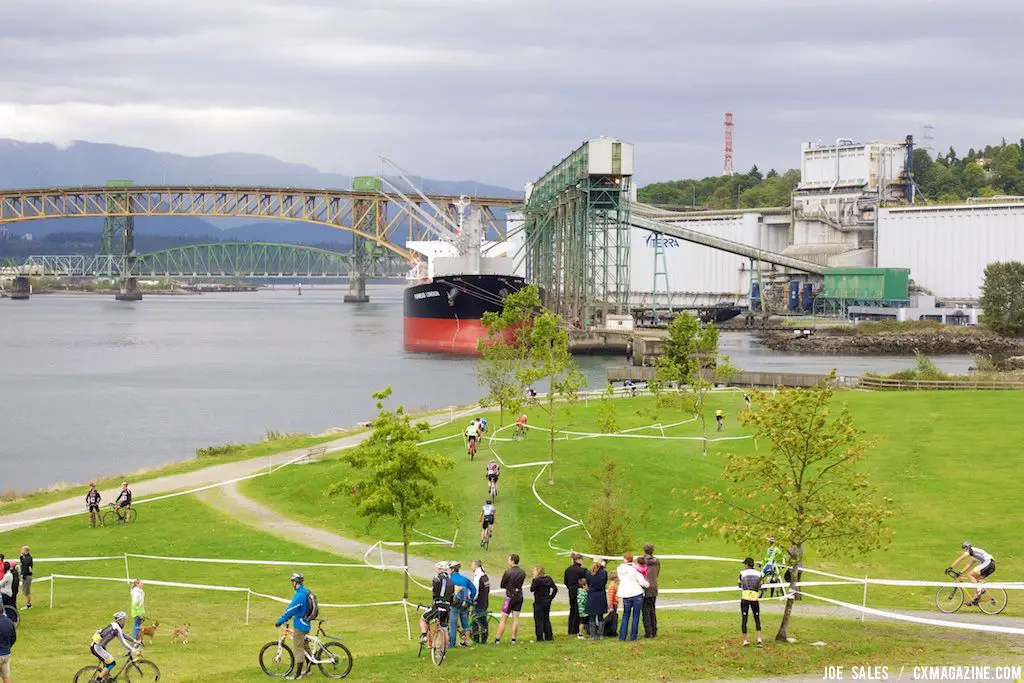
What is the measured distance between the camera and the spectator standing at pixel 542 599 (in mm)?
21453

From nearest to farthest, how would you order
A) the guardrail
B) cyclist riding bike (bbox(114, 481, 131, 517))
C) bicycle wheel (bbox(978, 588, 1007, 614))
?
bicycle wheel (bbox(978, 588, 1007, 614)) → cyclist riding bike (bbox(114, 481, 131, 517)) → the guardrail

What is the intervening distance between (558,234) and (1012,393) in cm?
9807

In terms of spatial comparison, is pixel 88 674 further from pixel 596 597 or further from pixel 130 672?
pixel 596 597

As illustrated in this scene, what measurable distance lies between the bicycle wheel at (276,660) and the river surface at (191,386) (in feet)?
116

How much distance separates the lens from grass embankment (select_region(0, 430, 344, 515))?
42969 millimetres

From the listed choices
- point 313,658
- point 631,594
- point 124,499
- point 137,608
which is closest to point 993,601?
point 631,594

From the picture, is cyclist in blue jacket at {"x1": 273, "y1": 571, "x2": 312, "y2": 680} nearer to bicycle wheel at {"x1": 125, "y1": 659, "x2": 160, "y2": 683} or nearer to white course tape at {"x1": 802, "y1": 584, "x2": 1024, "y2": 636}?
bicycle wheel at {"x1": 125, "y1": 659, "x2": 160, "y2": 683}

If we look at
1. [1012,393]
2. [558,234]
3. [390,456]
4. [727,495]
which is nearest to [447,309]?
[558,234]

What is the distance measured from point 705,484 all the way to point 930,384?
31.9m

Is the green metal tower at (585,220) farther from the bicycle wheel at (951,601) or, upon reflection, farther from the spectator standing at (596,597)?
the spectator standing at (596,597)

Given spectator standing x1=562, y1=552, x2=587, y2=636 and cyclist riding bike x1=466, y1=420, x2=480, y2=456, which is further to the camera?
cyclist riding bike x1=466, y1=420, x2=480, y2=456

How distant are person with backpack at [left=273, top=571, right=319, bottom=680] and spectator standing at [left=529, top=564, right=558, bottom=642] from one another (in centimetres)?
383

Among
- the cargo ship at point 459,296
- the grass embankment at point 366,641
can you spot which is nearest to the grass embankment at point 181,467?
the grass embankment at point 366,641

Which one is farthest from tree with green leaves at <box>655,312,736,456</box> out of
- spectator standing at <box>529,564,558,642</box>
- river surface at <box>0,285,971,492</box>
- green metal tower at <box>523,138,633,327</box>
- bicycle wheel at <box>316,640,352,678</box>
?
green metal tower at <box>523,138,633,327</box>
